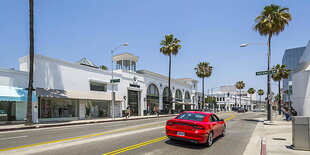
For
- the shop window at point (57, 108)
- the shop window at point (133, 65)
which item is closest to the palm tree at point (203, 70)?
the shop window at point (133, 65)

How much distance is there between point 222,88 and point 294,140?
11821cm

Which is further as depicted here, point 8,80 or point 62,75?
point 62,75

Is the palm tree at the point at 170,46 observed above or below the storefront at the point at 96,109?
above

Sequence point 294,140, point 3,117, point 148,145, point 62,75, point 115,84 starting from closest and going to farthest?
point 294,140 → point 148,145 → point 3,117 → point 62,75 → point 115,84

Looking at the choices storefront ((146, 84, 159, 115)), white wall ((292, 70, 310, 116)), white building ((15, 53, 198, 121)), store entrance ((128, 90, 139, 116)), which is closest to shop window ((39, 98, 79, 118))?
white building ((15, 53, 198, 121))

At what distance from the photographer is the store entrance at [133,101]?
35031 mm

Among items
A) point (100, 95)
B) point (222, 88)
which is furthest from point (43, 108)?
point (222, 88)

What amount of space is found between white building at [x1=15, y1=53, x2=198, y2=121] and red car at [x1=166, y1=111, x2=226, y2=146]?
16.7 metres

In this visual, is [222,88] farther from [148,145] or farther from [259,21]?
[148,145]

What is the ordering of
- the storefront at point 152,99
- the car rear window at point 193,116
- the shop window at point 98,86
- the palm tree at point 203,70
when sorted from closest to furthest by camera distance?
the car rear window at point 193,116, the shop window at point 98,86, the storefront at point 152,99, the palm tree at point 203,70

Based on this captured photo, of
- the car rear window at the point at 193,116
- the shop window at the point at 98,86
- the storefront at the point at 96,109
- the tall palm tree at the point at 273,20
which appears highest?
the tall palm tree at the point at 273,20

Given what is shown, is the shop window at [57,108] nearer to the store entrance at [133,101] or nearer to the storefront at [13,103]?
the storefront at [13,103]

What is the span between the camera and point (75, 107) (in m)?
25.6

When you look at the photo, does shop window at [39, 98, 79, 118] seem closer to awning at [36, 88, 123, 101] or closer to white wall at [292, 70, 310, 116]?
awning at [36, 88, 123, 101]
